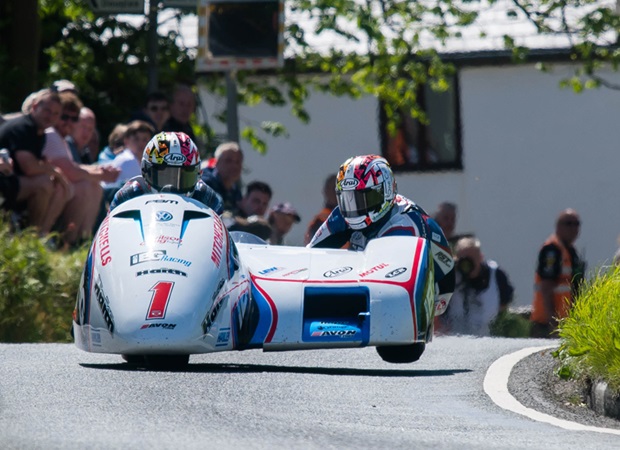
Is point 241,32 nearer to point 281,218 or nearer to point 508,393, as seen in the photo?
point 281,218

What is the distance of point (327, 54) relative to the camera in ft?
76.1

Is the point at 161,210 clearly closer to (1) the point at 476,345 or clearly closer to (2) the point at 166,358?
(2) the point at 166,358

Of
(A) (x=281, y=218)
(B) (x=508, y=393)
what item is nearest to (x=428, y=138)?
(A) (x=281, y=218)

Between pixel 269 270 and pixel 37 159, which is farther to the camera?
pixel 37 159

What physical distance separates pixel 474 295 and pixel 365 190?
386 centimetres

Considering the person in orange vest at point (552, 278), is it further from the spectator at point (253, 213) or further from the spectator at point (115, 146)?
the spectator at point (115, 146)

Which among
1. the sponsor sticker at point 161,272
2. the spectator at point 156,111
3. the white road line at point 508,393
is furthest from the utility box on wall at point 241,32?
the sponsor sticker at point 161,272

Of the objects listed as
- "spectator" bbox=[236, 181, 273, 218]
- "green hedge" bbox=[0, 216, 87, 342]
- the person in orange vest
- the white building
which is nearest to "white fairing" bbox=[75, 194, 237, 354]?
"green hedge" bbox=[0, 216, 87, 342]

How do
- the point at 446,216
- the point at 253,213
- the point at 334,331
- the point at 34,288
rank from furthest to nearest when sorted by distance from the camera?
1. the point at 446,216
2. the point at 253,213
3. the point at 34,288
4. the point at 334,331

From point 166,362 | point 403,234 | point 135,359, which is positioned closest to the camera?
point 166,362

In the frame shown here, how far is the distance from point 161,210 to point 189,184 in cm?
81

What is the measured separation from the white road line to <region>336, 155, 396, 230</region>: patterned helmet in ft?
4.37

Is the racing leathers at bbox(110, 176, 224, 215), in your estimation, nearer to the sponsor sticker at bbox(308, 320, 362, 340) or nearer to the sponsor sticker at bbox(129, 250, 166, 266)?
the sponsor sticker at bbox(129, 250, 166, 266)

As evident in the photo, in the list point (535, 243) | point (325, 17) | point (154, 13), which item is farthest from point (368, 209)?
point (535, 243)
